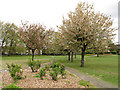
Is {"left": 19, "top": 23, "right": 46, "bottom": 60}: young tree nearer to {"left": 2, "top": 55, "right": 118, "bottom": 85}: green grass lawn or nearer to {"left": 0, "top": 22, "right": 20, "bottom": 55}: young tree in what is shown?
{"left": 2, "top": 55, "right": 118, "bottom": 85}: green grass lawn

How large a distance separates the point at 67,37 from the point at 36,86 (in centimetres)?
858

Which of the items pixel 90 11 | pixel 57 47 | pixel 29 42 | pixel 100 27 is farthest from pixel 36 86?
pixel 57 47

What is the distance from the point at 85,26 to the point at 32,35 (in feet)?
28.5

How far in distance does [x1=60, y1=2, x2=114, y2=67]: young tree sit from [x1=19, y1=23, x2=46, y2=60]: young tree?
19.8ft

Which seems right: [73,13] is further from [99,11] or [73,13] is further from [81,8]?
[99,11]

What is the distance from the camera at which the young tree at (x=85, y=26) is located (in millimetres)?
12362

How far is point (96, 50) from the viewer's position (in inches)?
525

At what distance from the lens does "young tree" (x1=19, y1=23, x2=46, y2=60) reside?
17844 millimetres

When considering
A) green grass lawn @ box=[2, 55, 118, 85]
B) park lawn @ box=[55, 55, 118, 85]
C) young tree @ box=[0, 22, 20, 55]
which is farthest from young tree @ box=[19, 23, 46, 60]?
young tree @ box=[0, 22, 20, 55]

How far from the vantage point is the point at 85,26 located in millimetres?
12227

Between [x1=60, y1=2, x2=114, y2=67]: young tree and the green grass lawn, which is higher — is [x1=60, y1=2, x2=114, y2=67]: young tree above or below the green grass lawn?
above

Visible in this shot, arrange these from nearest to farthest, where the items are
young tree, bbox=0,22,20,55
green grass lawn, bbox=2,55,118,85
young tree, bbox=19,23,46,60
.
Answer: green grass lawn, bbox=2,55,118,85 < young tree, bbox=19,23,46,60 < young tree, bbox=0,22,20,55

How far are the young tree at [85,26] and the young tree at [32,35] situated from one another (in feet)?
19.8

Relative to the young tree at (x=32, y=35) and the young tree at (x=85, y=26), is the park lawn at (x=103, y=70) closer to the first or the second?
the young tree at (x=85, y=26)
